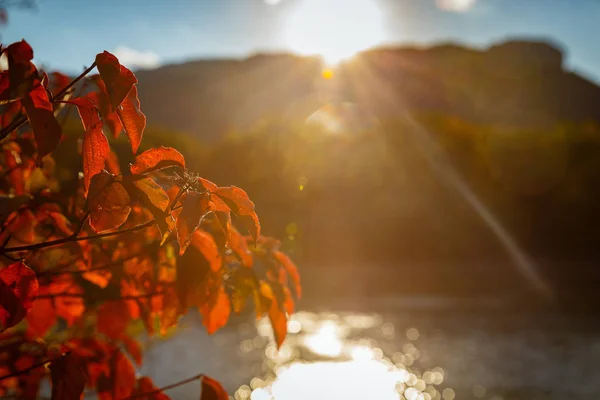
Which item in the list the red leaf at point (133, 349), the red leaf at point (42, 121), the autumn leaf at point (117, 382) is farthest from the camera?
the red leaf at point (133, 349)

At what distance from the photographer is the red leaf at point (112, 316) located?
1580 mm

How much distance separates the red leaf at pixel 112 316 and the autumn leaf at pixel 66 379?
559 millimetres

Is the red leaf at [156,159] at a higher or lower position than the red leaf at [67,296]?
lower

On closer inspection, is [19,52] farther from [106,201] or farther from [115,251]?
[115,251]

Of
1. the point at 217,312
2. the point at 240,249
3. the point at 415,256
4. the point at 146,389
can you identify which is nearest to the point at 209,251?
the point at 240,249

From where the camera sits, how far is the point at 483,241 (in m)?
17.5

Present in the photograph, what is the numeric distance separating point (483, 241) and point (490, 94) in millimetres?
56814

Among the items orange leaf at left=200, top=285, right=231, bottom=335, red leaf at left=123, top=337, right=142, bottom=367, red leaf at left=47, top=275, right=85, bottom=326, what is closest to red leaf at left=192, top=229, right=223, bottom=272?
orange leaf at left=200, top=285, right=231, bottom=335

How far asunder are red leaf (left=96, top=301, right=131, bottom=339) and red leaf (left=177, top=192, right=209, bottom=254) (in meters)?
0.80

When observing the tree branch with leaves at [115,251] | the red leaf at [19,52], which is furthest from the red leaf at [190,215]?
the red leaf at [19,52]

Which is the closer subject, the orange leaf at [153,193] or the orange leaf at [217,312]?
the orange leaf at [153,193]

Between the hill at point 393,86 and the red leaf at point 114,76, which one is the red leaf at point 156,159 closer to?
the red leaf at point 114,76

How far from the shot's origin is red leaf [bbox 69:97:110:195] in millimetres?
862

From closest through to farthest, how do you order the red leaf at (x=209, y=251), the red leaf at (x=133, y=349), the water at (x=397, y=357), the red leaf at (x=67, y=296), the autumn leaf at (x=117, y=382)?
the red leaf at (x=209, y=251), the autumn leaf at (x=117, y=382), the red leaf at (x=67, y=296), the red leaf at (x=133, y=349), the water at (x=397, y=357)
